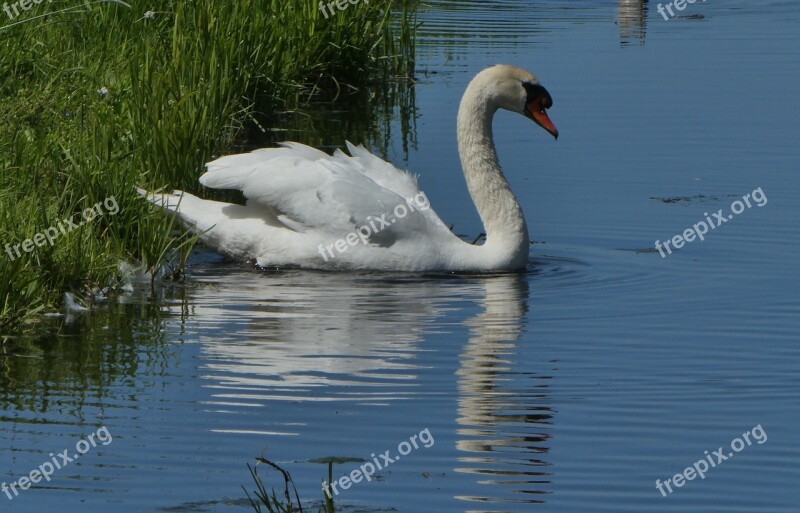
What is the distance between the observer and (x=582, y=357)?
6.71 m

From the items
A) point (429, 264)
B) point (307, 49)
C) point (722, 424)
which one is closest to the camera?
point (722, 424)

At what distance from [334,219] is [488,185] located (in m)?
1.08

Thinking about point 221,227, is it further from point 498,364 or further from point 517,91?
point 498,364

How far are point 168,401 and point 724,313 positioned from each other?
2819 mm

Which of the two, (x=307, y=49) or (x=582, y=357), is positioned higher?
(x=307, y=49)

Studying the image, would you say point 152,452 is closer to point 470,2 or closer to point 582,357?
point 582,357

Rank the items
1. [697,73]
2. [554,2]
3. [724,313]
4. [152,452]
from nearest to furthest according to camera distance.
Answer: [152,452]
[724,313]
[697,73]
[554,2]

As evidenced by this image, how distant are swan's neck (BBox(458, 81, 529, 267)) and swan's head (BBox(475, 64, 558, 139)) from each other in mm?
60

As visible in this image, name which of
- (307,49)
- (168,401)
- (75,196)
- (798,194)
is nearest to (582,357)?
(168,401)

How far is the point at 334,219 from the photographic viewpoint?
852cm

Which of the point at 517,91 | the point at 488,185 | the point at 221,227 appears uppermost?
the point at 517,91

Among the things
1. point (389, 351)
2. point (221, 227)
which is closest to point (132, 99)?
point (221, 227)

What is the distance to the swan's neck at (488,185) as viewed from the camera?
28.6 feet

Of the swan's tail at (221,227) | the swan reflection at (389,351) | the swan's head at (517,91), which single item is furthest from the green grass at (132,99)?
the swan's head at (517,91)
